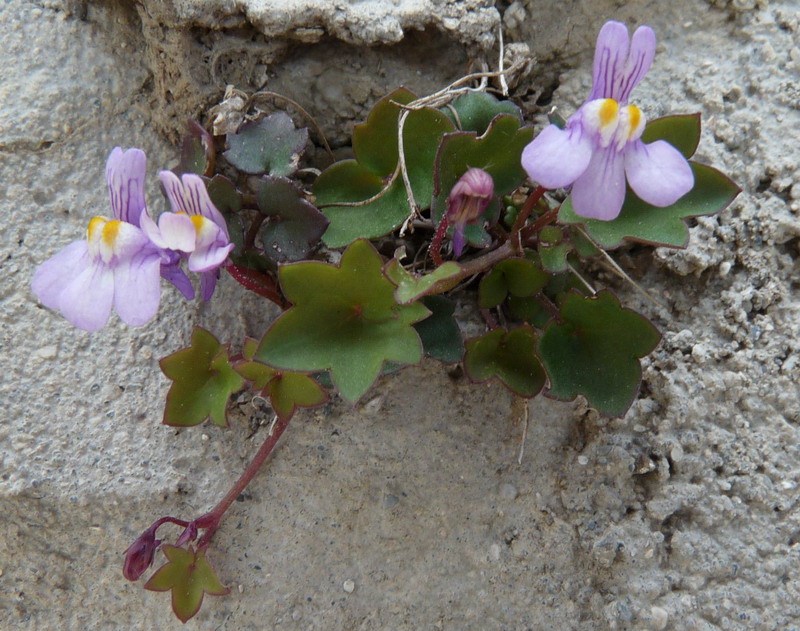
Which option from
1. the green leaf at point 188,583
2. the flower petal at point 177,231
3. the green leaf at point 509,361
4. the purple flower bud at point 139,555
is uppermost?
the flower petal at point 177,231

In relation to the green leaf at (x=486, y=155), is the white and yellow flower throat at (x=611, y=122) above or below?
above

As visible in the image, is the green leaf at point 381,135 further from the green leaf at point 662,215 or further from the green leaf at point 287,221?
the green leaf at point 662,215

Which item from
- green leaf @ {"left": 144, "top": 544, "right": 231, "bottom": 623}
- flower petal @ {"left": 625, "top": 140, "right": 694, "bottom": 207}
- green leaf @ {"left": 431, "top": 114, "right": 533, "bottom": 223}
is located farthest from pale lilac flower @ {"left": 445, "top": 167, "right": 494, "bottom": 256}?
green leaf @ {"left": 144, "top": 544, "right": 231, "bottom": 623}

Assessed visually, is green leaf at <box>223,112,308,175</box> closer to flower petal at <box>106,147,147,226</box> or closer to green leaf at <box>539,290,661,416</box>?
flower petal at <box>106,147,147,226</box>

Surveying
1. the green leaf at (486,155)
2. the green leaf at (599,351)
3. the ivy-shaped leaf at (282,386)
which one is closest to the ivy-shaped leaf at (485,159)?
the green leaf at (486,155)

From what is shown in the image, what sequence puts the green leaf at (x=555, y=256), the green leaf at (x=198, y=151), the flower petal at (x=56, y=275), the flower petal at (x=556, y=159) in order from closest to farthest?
the flower petal at (x=556, y=159), the flower petal at (x=56, y=275), the green leaf at (x=555, y=256), the green leaf at (x=198, y=151)

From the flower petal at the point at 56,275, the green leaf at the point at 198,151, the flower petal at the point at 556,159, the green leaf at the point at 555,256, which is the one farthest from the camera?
the green leaf at the point at 198,151

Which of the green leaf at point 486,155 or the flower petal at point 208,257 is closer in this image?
the flower petal at point 208,257
